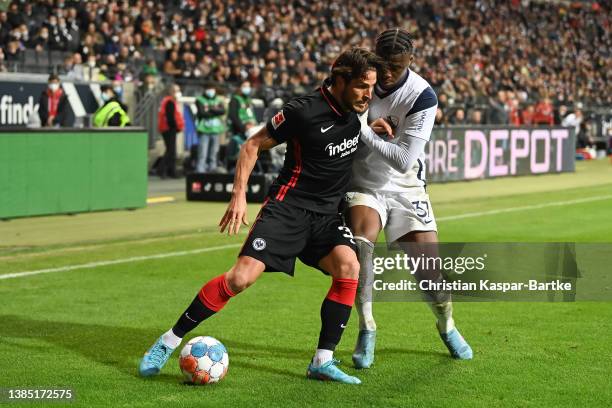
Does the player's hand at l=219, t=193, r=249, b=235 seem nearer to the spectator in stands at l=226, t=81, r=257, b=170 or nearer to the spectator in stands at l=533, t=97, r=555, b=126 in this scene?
the spectator in stands at l=226, t=81, r=257, b=170

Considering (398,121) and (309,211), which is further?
(398,121)

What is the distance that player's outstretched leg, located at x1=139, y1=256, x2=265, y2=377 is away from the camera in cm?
643

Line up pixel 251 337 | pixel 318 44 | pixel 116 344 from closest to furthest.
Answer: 1. pixel 116 344
2. pixel 251 337
3. pixel 318 44

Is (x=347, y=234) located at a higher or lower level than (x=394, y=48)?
lower

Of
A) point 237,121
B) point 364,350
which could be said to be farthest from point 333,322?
point 237,121

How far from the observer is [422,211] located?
24.1 feet

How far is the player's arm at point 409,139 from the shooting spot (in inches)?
274

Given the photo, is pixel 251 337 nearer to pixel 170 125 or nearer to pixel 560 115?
pixel 170 125

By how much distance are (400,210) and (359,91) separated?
1.18 meters

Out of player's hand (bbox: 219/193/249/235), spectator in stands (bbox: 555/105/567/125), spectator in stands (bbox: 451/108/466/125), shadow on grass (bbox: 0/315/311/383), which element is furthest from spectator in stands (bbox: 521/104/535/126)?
player's hand (bbox: 219/193/249/235)

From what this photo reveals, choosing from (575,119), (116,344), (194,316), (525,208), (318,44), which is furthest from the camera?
(318,44)

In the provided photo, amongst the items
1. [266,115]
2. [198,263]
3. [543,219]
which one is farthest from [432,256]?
[266,115]

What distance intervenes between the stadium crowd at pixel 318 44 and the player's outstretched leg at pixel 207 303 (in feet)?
60.7

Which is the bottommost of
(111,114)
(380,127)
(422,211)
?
(111,114)
